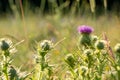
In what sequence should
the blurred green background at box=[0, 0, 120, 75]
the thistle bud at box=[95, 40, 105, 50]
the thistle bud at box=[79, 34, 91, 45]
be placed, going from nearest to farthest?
the thistle bud at box=[95, 40, 105, 50] < the thistle bud at box=[79, 34, 91, 45] < the blurred green background at box=[0, 0, 120, 75]

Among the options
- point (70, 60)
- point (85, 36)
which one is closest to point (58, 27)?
point (85, 36)

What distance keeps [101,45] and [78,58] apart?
0.13 metres

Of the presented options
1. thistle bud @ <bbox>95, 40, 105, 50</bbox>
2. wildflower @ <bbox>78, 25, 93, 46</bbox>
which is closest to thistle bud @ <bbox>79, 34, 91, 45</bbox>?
wildflower @ <bbox>78, 25, 93, 46</bbox>

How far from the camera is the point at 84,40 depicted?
1878mm

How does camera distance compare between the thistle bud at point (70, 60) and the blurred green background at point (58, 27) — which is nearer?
the thistle bud at point (70, 60)

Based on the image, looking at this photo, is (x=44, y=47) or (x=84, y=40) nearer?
(x=44, y=47)

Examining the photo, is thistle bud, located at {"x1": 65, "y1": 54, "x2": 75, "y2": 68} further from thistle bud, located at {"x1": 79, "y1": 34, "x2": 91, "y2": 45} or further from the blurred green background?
thistle bud, located at {"x1": 79, "y1": 34, "x2": 91, "y2": 45}

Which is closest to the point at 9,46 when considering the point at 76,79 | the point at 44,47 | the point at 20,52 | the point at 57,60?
the point at 44,47

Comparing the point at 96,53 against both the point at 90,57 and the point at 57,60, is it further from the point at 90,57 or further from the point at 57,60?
the point at 57,60

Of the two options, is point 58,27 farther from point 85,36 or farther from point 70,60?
point 70,60

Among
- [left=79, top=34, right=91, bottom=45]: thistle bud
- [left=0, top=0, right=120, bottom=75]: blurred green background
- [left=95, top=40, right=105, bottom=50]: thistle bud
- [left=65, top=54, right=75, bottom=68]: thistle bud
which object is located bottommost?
[left=65, top=54, right=75, bottom=68]: thistle bud

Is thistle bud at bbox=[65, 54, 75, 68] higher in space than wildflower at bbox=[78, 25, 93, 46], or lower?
lower

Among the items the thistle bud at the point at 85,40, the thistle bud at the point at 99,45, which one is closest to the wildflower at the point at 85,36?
the thistle bud at the point at 85,40

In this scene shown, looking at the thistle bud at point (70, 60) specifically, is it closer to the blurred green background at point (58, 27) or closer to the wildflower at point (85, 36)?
the blurred green background at point (58, 27)
